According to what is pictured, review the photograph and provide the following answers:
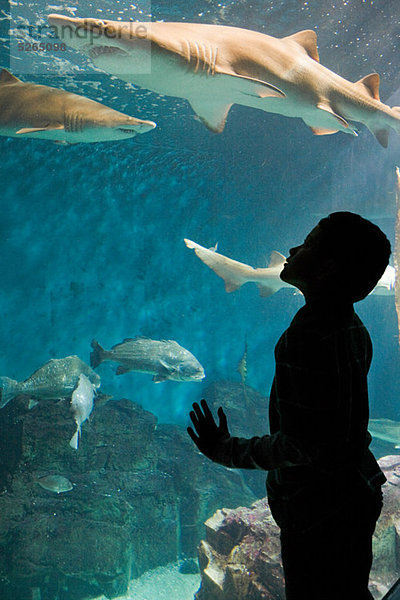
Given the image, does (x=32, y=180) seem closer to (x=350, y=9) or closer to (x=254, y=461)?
(x=350, y=9)

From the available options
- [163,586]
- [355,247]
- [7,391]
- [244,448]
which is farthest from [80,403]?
[355,247]

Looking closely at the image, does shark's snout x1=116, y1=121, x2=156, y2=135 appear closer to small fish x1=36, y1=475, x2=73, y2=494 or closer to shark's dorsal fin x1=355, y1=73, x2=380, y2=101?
shark's dorsal fin x1=355, y1=73, x2=380, y2=101

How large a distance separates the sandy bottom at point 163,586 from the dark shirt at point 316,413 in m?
5.62

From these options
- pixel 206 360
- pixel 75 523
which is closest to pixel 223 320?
pixel 206 360

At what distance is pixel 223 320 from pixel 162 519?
7842mm

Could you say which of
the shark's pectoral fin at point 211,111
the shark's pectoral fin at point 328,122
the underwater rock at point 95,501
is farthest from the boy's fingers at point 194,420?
the underwater rock at point 95,501

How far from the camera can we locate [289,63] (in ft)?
10.0

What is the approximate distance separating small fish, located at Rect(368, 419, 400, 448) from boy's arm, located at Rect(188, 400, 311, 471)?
8.76 metres

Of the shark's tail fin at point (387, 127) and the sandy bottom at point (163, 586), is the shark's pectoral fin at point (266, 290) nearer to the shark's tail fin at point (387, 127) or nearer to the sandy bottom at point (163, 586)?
the shark's tail fin at point (387, 127)

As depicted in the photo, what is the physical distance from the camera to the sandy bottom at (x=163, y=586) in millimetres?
5422

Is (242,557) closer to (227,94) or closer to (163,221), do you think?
(227,94)

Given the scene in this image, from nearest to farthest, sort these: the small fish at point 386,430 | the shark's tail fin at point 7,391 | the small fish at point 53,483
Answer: the small fish at point 53,483
the shark's tail fin at point 7,391
the small fish at point 386,430

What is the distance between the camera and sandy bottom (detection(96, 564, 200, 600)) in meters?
5.42

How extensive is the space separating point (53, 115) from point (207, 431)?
3037mm
